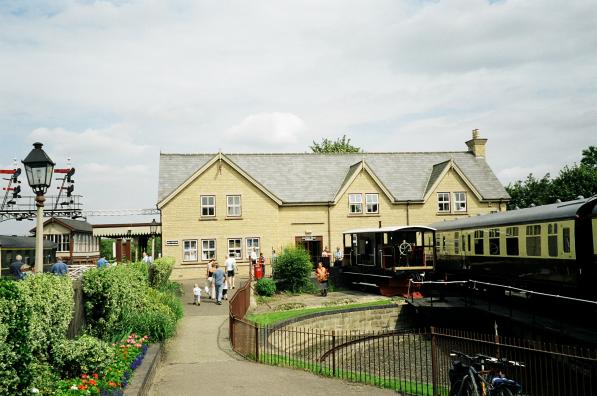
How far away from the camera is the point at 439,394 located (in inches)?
418

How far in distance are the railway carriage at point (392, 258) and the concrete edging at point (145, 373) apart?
16.3 metres

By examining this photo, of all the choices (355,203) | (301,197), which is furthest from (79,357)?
(355,203)

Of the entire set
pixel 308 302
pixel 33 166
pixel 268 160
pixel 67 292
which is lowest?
pixel 308 302

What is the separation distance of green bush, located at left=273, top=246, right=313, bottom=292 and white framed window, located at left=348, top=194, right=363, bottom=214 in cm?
1175

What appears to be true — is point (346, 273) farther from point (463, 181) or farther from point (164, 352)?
point (164, 352)

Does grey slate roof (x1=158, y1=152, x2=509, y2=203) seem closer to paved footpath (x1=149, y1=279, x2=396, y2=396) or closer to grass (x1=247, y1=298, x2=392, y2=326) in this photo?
grass (x1=247, y1=298, x2=392, y2=326)

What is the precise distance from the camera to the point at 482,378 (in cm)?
830

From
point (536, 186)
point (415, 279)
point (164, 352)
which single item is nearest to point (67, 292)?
point (164, 352)

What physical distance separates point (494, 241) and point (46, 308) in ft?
65.1

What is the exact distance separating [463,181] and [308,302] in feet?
69.0

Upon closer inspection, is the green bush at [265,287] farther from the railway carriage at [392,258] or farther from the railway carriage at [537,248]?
the railway carriage at [537,248]

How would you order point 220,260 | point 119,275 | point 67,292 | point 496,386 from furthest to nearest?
point 220,260, point 119,275, point 67,292, point 496,386

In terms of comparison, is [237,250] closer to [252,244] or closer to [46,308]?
[252,244]

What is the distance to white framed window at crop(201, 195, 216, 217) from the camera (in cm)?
3753
